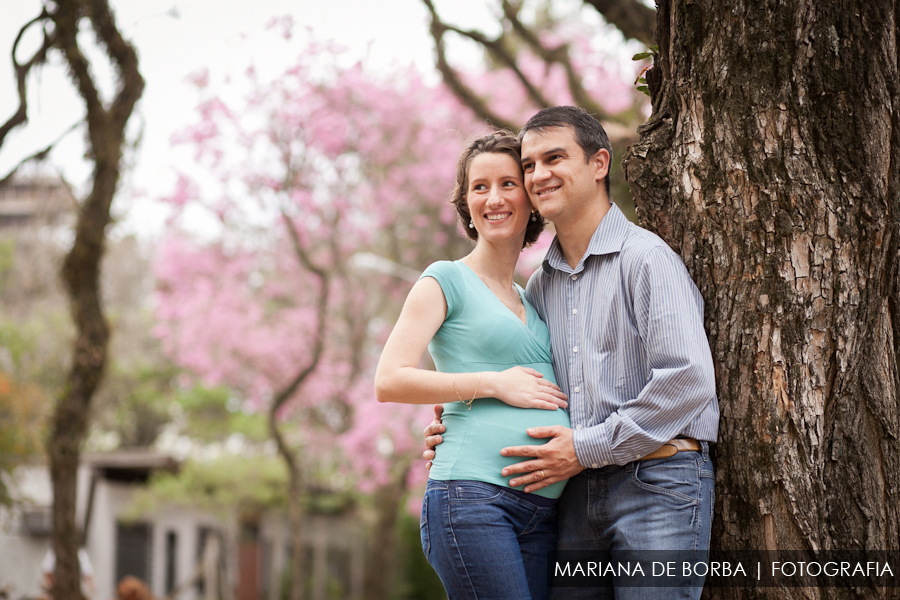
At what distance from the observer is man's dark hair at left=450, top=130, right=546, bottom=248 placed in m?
2.88

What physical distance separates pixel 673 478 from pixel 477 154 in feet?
4.40

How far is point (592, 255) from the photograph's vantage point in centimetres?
267

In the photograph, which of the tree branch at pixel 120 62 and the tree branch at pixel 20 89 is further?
the tree branch at pixel 120 62

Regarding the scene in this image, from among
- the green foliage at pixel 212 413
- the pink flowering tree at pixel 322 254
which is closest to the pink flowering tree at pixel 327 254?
the pink flowering tree at pixel 322 254

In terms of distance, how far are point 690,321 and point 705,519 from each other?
0.61 m

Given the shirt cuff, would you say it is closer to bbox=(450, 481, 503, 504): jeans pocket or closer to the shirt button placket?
the shirt button placket

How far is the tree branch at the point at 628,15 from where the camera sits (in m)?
5.88

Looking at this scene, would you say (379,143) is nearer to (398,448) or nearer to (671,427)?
(398,448)

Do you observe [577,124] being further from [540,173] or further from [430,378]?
[430,378]

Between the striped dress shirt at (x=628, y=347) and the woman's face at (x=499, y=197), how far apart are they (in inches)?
7.9

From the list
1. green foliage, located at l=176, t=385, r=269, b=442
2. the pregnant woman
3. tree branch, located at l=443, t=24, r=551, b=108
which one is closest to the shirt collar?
the pregnant woman

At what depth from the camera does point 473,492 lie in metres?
2.47

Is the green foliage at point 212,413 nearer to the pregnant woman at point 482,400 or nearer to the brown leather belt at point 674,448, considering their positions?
the pregnant woman at point 482,400

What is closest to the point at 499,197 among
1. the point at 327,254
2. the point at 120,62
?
the point at 120,62
